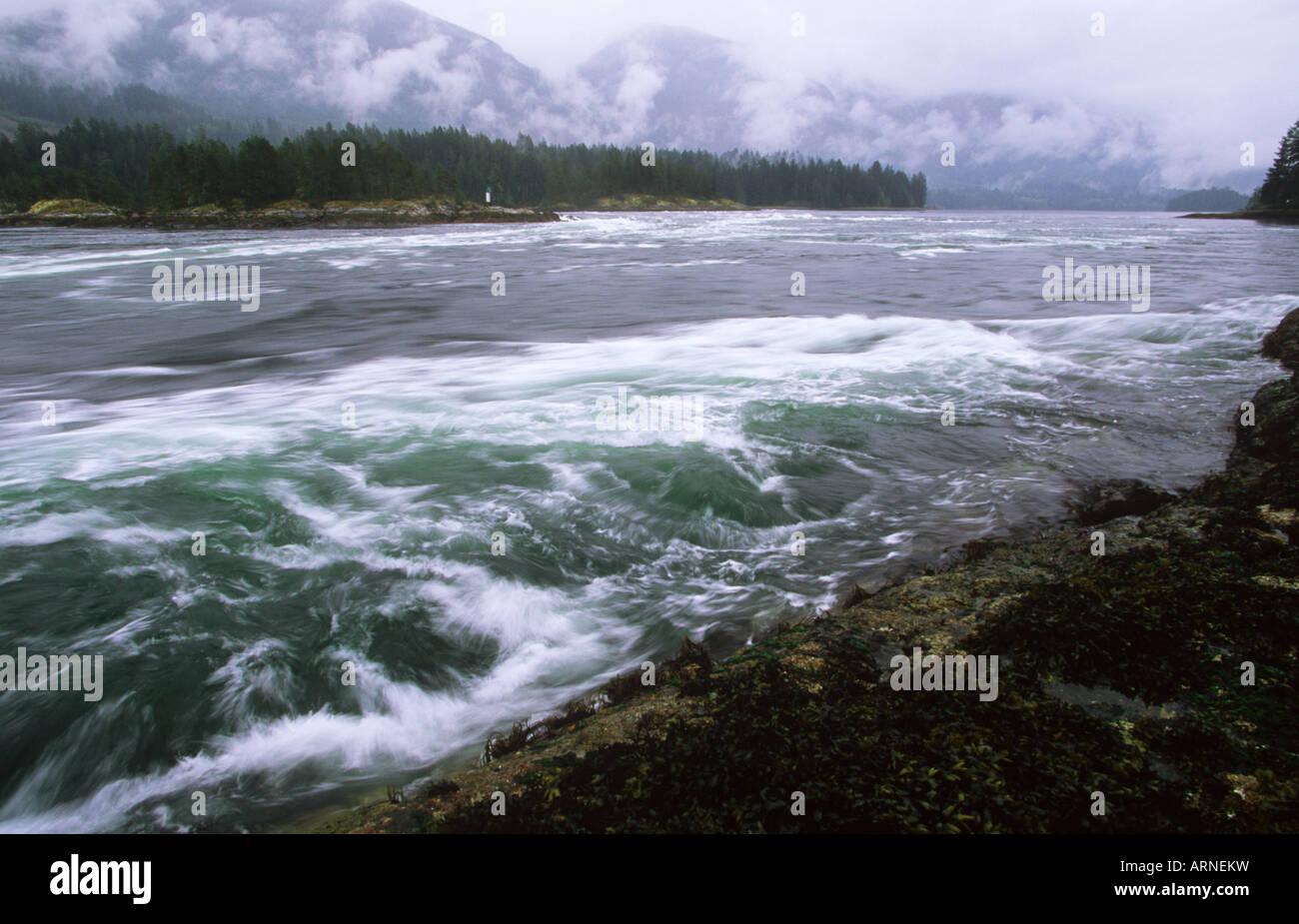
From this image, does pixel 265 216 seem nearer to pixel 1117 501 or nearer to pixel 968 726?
pixel 1117 501

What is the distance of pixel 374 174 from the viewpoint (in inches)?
3457

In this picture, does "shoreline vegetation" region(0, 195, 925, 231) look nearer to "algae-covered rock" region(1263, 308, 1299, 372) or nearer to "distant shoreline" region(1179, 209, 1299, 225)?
"algae-covered rock" region(1263, 308, 1299, 372)

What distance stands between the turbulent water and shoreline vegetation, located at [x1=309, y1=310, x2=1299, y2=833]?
0.81 m

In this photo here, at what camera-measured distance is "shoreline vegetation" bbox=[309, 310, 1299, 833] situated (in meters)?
2.93

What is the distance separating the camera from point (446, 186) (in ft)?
319

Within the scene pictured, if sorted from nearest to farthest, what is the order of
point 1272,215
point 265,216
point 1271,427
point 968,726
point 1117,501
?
point 968,726
point 1117,501
point 1271,427
point 265,216
point 1272,215

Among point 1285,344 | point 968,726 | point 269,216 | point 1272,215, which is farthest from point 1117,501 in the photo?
point 1272,215

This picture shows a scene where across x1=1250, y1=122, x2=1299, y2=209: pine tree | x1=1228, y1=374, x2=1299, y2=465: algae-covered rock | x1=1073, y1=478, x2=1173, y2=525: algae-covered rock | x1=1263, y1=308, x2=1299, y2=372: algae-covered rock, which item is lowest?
x1=1073, y1=478, x2=1173, y2=525: algae-covered rock

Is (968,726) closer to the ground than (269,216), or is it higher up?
closer to the ground

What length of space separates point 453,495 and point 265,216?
3366 inches

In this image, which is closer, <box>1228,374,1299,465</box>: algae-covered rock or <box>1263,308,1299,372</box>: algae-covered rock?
<box>1228,374,1299,465</box>: algae-covered rock

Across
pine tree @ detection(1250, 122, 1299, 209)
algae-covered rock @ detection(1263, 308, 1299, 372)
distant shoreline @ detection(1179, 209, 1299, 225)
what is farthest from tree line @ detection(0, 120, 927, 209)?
pine tree @ detection(1250, 122, 1299, 209)

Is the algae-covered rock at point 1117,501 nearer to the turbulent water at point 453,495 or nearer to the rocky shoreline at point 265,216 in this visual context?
the turbulent water at point 453,495

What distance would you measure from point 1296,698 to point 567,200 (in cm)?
14526
